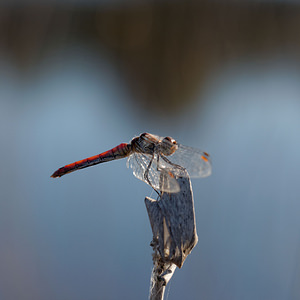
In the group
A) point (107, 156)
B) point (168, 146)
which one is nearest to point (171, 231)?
point (168, 146)

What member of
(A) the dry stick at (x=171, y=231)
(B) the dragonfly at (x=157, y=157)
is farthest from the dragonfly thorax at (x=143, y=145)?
(A) the dry stick at (x=171, y=231)

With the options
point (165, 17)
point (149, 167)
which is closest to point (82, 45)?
point (165, 17)

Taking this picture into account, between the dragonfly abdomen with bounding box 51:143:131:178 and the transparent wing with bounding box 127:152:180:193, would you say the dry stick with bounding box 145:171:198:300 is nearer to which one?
the transparent wing with bounding box 127:152:180:193

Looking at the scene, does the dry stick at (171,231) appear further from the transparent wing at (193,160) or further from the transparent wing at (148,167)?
the transparent wing at (193,160)

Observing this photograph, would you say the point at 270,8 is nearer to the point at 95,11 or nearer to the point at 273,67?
the point at 273,67

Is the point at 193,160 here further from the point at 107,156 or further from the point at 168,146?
the point at 107,156

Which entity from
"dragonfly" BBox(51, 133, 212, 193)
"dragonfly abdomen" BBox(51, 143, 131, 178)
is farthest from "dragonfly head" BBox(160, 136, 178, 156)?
"dragonfly abdomen" BBox(51, 143, 131, 178)
